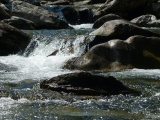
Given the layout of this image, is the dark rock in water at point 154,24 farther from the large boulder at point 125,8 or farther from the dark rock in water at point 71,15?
the dark rock in water at point 71,15

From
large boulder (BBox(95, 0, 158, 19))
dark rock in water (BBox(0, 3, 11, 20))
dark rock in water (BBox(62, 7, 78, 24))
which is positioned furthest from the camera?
dark rock in water (BBox(62, 7, 78, 24))

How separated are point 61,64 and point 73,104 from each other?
25.5 ft

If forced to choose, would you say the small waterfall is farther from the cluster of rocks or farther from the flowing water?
the flowing water

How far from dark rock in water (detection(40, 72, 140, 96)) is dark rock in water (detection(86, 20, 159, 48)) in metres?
7.43

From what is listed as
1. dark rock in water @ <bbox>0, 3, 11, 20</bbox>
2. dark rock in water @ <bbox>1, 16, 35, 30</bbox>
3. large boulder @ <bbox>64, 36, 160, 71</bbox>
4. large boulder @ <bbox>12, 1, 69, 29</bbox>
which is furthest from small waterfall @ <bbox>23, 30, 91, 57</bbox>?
dark rock in water @ <bbox>0, 3, 11, 20</bbox>

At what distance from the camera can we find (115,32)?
19.1 metres

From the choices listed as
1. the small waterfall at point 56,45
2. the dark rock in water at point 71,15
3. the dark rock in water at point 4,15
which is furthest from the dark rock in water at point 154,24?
the dark rock in water at point 4,15

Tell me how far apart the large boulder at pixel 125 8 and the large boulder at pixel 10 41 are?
11.6 metres

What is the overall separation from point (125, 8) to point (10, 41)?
13.2m

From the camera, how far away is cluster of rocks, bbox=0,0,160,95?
1172 cm

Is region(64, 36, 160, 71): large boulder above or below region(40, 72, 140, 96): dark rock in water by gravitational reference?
above

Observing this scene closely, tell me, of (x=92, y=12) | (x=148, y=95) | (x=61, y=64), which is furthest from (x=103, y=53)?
(x=92, y=12)

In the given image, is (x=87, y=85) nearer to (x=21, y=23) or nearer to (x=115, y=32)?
(x=115, y=32)

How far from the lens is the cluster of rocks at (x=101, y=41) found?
1172 centimetres
